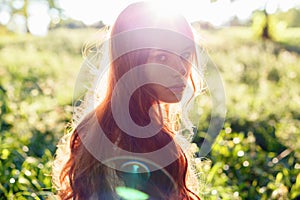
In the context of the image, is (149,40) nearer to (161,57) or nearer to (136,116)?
(161,57)

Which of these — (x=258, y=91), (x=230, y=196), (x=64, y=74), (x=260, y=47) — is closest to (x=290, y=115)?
(x=258, y=91)

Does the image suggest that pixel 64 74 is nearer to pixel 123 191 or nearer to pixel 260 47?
pixel 260 47

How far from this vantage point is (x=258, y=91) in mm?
8789

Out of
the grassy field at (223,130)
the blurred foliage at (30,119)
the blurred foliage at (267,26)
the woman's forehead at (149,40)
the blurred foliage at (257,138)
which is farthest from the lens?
the blurred foliage at (267,26)

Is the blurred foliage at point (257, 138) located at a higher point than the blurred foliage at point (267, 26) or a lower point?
higher

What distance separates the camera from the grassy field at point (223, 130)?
11.9ft

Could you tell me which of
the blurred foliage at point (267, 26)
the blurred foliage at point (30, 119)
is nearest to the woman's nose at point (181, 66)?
the blurred foliage at point (30, 119)

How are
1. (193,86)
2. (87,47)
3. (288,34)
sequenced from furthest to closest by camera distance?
1. (288,34)
2. (87,47)
3. (193,86)

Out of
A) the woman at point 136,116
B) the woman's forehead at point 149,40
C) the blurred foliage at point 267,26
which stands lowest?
the blurred foliage at point 267,26

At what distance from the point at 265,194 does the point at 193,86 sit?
1794 millimetres

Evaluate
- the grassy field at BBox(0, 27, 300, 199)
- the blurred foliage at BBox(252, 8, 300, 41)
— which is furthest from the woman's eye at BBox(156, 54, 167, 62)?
the blurred foliage at BBox(252, 8, 300, 41)

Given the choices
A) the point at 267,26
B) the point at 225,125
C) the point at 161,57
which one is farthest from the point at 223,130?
the point at 267,26

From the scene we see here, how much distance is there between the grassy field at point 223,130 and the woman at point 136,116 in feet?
1.12

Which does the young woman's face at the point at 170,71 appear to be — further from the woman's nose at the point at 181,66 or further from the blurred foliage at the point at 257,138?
the blurred foliage at the point at 257,138
